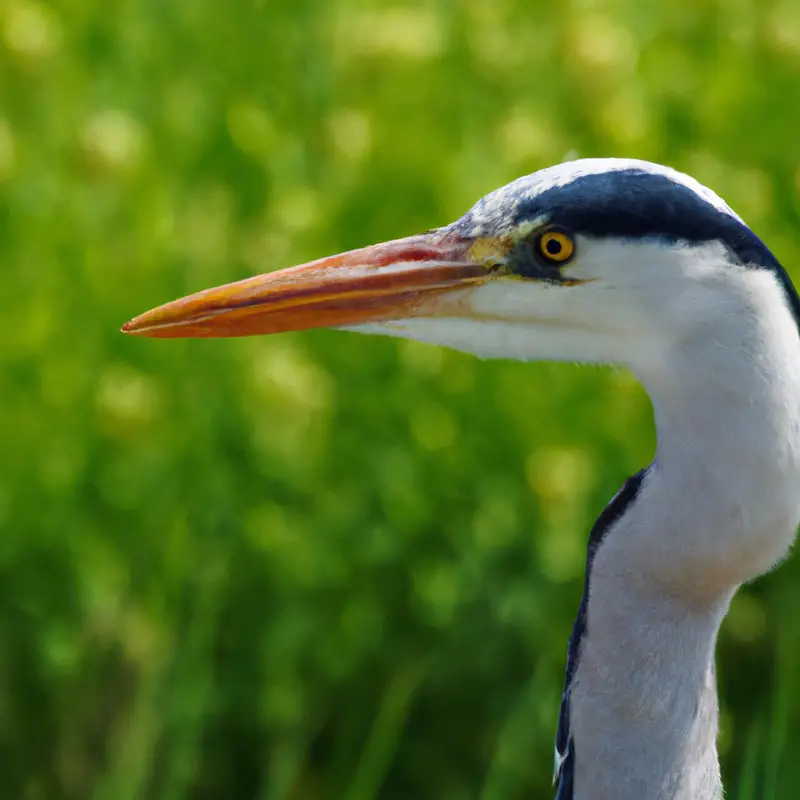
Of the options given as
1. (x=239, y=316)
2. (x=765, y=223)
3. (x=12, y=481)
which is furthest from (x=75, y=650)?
(x=765, y=223)

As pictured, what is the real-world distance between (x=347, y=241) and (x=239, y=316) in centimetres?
101

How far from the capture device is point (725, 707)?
2.70 meters

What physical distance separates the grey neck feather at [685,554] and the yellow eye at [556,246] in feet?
0.44

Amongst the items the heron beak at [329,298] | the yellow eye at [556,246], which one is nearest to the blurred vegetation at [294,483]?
the heron beak at [329,298]

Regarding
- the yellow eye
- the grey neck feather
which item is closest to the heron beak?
the yellow eye

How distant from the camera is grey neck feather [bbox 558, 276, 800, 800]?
134 cm

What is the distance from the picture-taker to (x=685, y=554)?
1401mm

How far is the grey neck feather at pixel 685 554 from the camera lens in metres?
1.34

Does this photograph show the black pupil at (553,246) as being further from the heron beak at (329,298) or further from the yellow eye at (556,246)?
the heron beak at (329,298)

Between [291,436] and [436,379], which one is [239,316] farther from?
[436,379]

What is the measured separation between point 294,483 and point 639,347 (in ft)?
3.57

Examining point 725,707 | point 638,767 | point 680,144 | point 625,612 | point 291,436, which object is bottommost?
point 725,707

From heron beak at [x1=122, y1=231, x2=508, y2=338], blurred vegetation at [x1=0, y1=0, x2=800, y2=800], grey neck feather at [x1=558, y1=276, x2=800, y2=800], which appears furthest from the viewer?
blurred vegetation at [x1=0, y1=0, x2=800, y2=800]

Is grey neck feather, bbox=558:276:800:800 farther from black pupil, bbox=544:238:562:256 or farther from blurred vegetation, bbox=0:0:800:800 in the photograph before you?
blurred vegetation, bbox=0:0:800:800
